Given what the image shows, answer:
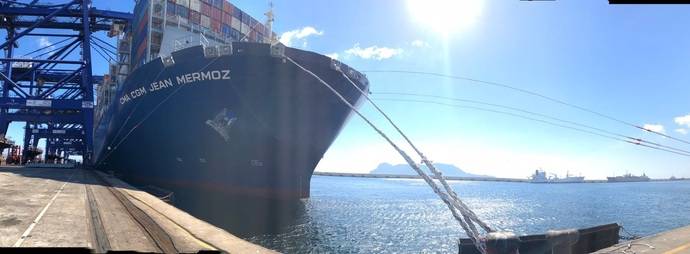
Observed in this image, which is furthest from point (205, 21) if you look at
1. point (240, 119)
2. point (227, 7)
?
point (240, 119)

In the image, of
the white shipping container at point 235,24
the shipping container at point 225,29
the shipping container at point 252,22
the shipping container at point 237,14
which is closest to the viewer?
the shipping container at point 225,29

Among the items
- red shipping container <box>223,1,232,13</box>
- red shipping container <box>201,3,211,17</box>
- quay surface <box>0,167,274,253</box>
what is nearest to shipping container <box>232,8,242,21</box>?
red shipping container <box>223,1,232,13</box>

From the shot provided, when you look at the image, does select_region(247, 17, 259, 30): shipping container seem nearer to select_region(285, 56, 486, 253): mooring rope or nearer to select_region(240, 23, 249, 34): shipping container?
select_region(240, 23, 249, 34): shipping container

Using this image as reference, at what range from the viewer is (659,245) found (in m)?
10.4

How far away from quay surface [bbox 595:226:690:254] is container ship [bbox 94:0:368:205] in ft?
42.6

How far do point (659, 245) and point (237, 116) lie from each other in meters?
18.5

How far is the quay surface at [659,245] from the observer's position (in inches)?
374

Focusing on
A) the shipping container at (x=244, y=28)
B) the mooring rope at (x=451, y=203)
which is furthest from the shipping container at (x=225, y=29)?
the mooring rope at (x=451, y=203)

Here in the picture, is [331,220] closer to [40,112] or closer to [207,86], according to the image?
[207,86]

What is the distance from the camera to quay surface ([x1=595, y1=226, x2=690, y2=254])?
9.51m

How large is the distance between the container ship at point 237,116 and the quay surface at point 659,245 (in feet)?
42.6

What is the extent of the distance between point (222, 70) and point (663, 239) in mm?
19000

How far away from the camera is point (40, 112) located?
173 feet

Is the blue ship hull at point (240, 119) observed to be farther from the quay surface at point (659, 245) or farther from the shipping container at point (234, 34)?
the quay surface at point (659, 245)
